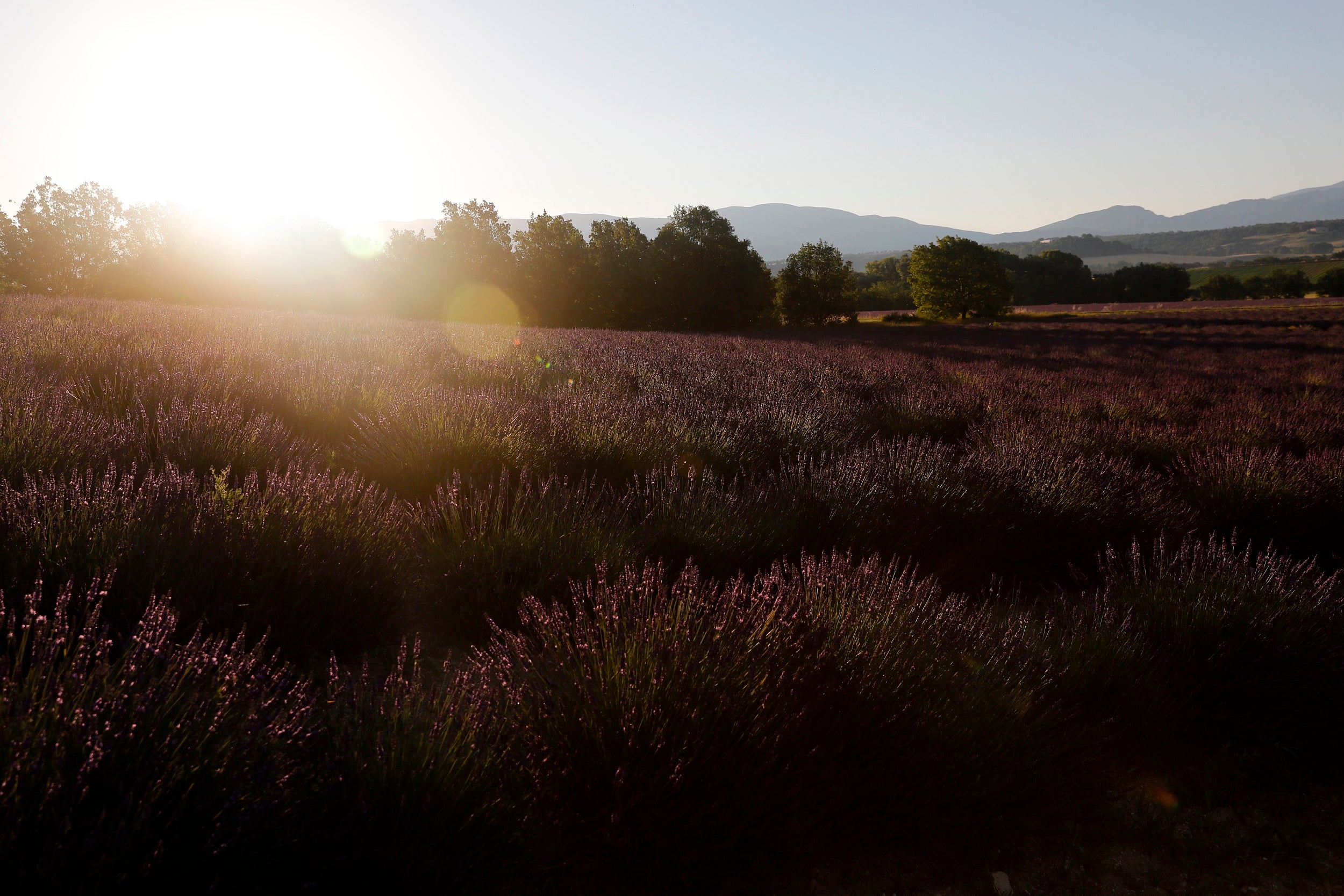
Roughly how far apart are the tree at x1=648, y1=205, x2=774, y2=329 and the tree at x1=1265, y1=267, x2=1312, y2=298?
148 ft

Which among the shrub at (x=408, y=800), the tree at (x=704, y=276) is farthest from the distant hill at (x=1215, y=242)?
the shrub at (x=408, y=800)

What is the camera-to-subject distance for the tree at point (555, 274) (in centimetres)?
3541

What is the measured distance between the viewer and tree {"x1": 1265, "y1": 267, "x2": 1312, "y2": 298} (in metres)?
51.8

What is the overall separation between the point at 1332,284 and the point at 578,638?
233 feet

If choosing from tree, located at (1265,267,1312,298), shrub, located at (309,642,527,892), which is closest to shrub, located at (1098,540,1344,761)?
shrub, located at (309,642,527,892)

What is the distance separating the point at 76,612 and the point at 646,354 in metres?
8.17

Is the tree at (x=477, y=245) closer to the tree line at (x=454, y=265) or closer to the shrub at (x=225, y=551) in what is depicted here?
the tree line at (x=454, y=265)

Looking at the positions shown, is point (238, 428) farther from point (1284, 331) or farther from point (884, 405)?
point (1284, 331)

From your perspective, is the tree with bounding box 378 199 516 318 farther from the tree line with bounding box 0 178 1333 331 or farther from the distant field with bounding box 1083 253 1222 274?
the distant field with bounding box 1083 253 1222 274

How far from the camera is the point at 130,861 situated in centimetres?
96

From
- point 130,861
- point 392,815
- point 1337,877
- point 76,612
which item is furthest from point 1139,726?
point 76,612

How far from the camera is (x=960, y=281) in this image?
44.8 m

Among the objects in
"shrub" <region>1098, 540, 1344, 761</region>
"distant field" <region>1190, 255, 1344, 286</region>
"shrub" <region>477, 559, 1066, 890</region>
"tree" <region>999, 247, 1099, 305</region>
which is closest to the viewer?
"shrub" <region>477, 559, 1066, 890</region>

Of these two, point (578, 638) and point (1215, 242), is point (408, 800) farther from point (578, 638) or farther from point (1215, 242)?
point (1215, 242)
